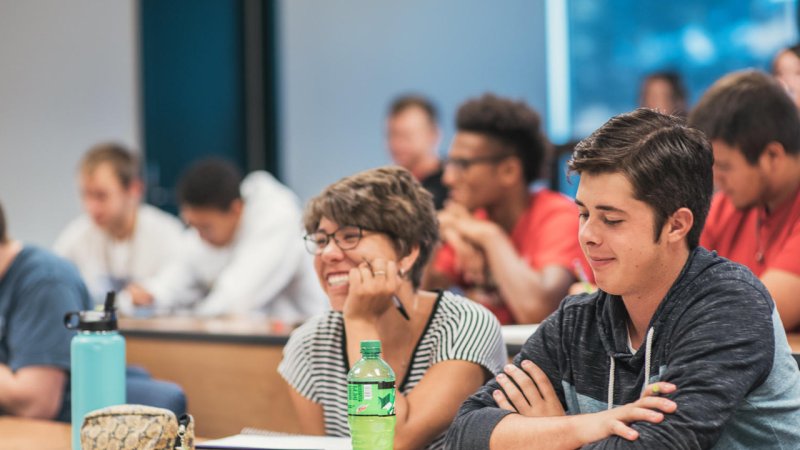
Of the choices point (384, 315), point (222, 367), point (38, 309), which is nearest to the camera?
point (384, 315)

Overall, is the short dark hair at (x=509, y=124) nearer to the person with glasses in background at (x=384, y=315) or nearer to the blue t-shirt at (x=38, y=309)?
the person with glasses in background at (x=384, y=315)

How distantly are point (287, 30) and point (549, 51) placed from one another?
2002 millimetres

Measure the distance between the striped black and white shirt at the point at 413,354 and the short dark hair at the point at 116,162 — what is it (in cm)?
292

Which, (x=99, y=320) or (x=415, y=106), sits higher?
(x=415, y=106)

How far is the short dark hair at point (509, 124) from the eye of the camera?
10.9 ft

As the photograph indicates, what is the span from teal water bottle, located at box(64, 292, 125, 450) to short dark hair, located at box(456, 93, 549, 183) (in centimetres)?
169

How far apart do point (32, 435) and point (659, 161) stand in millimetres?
1407

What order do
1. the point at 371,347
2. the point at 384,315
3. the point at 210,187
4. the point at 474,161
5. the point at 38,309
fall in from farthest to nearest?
the point at 210,187 < the point at 474,161 < the point at 38,309 < the point at 384,315 < the point at 371,347

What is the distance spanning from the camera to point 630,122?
150cm

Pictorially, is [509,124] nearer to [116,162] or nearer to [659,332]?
[659,332]

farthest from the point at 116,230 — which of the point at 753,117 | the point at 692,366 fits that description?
the point at 692,366

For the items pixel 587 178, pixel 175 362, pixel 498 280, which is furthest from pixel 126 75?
pixel 587 178

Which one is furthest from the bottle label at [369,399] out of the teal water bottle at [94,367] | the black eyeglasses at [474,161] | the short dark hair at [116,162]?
the short dark hair at [116,162]

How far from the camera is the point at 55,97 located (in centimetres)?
598
